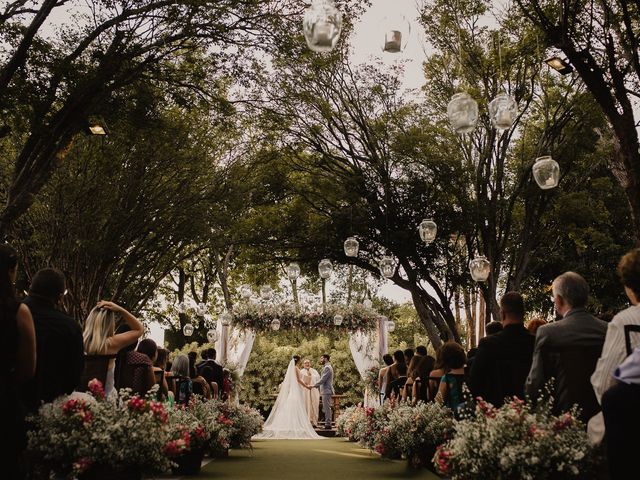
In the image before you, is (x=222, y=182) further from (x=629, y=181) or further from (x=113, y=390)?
(x=113, y=390)

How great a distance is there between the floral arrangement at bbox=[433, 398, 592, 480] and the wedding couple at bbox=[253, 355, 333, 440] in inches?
676

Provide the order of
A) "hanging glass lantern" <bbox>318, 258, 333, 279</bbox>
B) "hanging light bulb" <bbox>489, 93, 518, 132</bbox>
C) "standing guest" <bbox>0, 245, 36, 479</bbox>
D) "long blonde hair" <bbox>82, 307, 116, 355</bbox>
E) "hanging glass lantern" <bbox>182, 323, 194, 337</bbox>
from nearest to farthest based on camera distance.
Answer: "standing guest" <bbox>0, 245, 36, 479</bbox> < "long blonde hair" <bbox>82, 307, 116, 355</bbox> < "hanging light bulb" <bbox>489, 93, 518, 132</bbox> < "hanging glass lantern" <bbox>318, 258, 333, 279</bbox> < "hanging glass lantern" <bbox>182, 323, 194, 337</bbox>

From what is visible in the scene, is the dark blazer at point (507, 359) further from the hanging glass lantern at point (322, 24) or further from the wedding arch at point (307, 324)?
the wedding arch at point (307, 324)

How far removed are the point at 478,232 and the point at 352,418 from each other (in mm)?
5673

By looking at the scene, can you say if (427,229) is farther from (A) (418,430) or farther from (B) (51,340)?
(B) (51,340)

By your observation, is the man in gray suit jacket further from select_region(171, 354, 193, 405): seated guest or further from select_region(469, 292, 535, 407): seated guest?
select_region(171, 354, 193, 405): seated guest

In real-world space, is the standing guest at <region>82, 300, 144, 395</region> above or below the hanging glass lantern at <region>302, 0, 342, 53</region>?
below

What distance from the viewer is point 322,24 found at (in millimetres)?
6203

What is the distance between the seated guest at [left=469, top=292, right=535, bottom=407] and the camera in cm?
596

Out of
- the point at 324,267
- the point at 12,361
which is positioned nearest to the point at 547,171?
the point at 12,361

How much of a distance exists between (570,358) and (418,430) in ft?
18.3

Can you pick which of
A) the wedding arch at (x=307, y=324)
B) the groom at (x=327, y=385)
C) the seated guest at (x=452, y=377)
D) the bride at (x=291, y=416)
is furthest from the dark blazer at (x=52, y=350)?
the groom at (x=327, y=385)

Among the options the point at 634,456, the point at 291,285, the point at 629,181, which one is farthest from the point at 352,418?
the point at 291,285

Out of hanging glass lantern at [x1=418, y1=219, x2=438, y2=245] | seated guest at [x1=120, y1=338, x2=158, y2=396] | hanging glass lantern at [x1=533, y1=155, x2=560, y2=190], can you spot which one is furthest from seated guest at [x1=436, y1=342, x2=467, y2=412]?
hanging glass lantern at [x1=418, y1=219, x2=438, y2=245]
